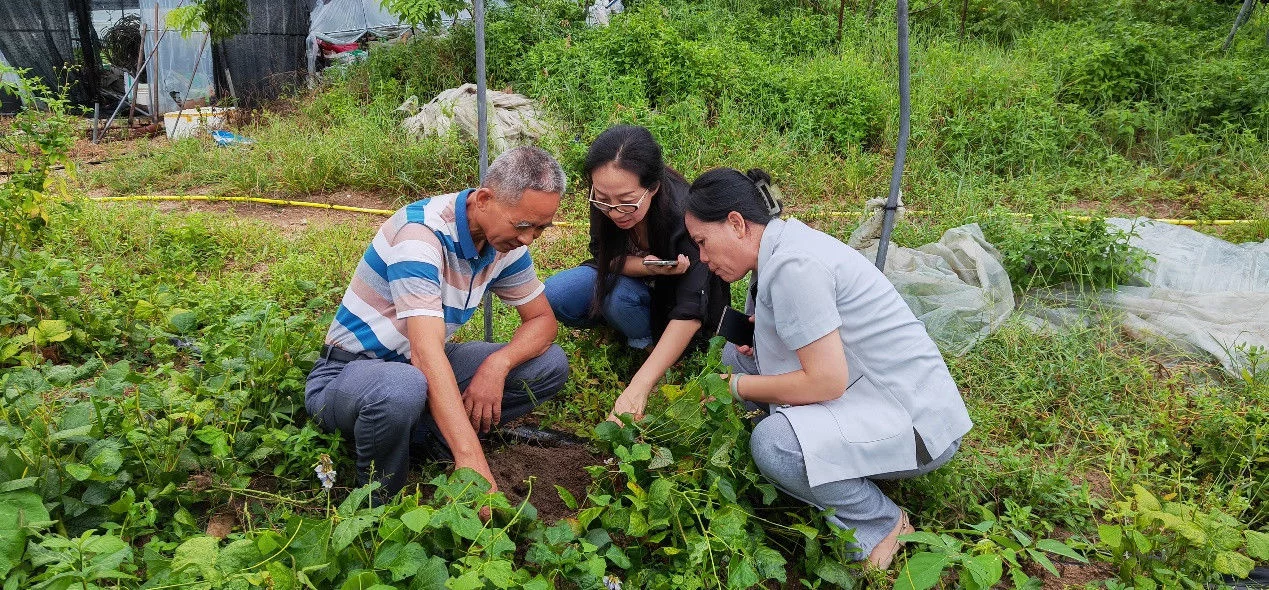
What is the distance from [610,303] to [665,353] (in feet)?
1.68

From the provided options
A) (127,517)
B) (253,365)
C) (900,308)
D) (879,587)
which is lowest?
(879,587)

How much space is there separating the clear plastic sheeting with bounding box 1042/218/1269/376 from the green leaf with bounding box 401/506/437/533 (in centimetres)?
288

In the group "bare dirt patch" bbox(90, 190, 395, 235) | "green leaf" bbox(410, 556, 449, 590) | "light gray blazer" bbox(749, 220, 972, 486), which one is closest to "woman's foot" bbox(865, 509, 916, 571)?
"light gray blazer" bbox(749, 220, 972, 486)

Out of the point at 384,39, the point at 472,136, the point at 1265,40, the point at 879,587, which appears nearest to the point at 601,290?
the point at 879,587

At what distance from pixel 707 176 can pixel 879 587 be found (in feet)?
3.66

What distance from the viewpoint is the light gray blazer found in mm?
2104

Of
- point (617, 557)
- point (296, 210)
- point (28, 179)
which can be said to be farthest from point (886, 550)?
point (296, 210)

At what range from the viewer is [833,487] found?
2160 millimetres

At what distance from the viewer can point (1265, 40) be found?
679 centimetres

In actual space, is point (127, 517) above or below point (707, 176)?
below

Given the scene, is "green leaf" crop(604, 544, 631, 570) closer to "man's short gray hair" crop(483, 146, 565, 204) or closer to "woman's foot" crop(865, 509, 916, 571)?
"woman's foot" crop(865, 509, 916, 571)

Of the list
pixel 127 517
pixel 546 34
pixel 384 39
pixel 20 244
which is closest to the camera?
pixel 127 517

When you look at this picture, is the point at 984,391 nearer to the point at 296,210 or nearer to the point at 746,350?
the point at 746,350

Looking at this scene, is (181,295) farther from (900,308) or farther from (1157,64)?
(1157,64)
